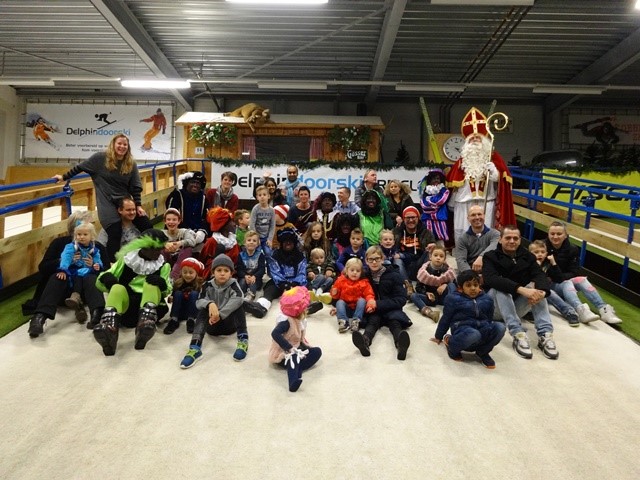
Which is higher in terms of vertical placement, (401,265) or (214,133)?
(214,133)

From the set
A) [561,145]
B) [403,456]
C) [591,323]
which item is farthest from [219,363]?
[561,145]

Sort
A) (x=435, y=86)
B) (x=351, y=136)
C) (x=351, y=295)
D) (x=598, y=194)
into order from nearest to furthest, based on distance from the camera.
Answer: (x=351, y=295) → (x=598, y=194) → (x=435, y=86) → (x=351, y=136)

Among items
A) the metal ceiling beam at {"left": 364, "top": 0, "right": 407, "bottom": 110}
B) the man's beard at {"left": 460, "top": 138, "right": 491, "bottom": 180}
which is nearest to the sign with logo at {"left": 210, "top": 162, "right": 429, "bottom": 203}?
the man's beard at {"left": 460, "top": 138, "right": 491, "bottom": 180}

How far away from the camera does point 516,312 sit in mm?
3879

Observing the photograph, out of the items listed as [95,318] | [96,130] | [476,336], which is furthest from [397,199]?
[96,130]

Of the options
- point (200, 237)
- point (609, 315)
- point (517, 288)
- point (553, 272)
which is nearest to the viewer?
point (517, 288)

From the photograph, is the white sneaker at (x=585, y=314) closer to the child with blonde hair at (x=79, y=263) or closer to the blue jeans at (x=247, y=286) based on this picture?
the blue jeans at (x=247, y=286)

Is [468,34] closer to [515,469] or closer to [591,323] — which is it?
[591,323]

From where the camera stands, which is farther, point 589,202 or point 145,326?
point 589,202

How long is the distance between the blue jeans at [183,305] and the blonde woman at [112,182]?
98cm

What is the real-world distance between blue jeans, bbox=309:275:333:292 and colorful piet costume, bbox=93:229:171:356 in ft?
4.94

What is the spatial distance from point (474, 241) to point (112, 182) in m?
3.60

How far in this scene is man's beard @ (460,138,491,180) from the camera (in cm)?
555

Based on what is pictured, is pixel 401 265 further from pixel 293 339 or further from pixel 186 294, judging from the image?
pixel 186 294
